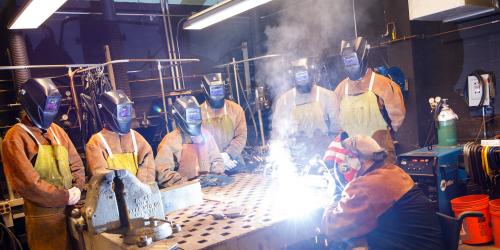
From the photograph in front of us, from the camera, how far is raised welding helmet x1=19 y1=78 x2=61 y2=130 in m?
2.93

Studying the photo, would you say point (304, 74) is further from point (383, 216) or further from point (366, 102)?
point (383, 216)

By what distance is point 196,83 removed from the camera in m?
6.99

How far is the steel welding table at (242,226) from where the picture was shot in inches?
66.9

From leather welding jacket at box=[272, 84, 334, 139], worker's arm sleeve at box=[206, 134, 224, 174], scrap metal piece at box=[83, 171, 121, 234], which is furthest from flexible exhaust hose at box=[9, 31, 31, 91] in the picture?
scrap metal piece at box=[83, 171, 121, 234]

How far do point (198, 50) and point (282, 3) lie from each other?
5.76ft

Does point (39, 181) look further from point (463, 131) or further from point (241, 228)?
point (463, 131)

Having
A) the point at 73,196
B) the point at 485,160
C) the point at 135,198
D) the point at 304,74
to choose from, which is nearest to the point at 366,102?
the point at 304,74

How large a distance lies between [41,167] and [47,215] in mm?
365

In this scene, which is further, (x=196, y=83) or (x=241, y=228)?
(x=196, y=83)

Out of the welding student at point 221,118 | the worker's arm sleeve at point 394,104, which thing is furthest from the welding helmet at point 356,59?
the welding student at point 221,118

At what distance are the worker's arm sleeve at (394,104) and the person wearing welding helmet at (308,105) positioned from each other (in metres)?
0.60

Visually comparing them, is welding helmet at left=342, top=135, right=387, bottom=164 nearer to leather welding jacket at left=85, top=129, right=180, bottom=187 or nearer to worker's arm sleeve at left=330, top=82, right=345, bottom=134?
leather welding jacket at left=85, top=129, right=180, bottom=187

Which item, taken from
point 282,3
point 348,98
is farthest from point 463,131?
point 282,3

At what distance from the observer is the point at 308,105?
428 cm
